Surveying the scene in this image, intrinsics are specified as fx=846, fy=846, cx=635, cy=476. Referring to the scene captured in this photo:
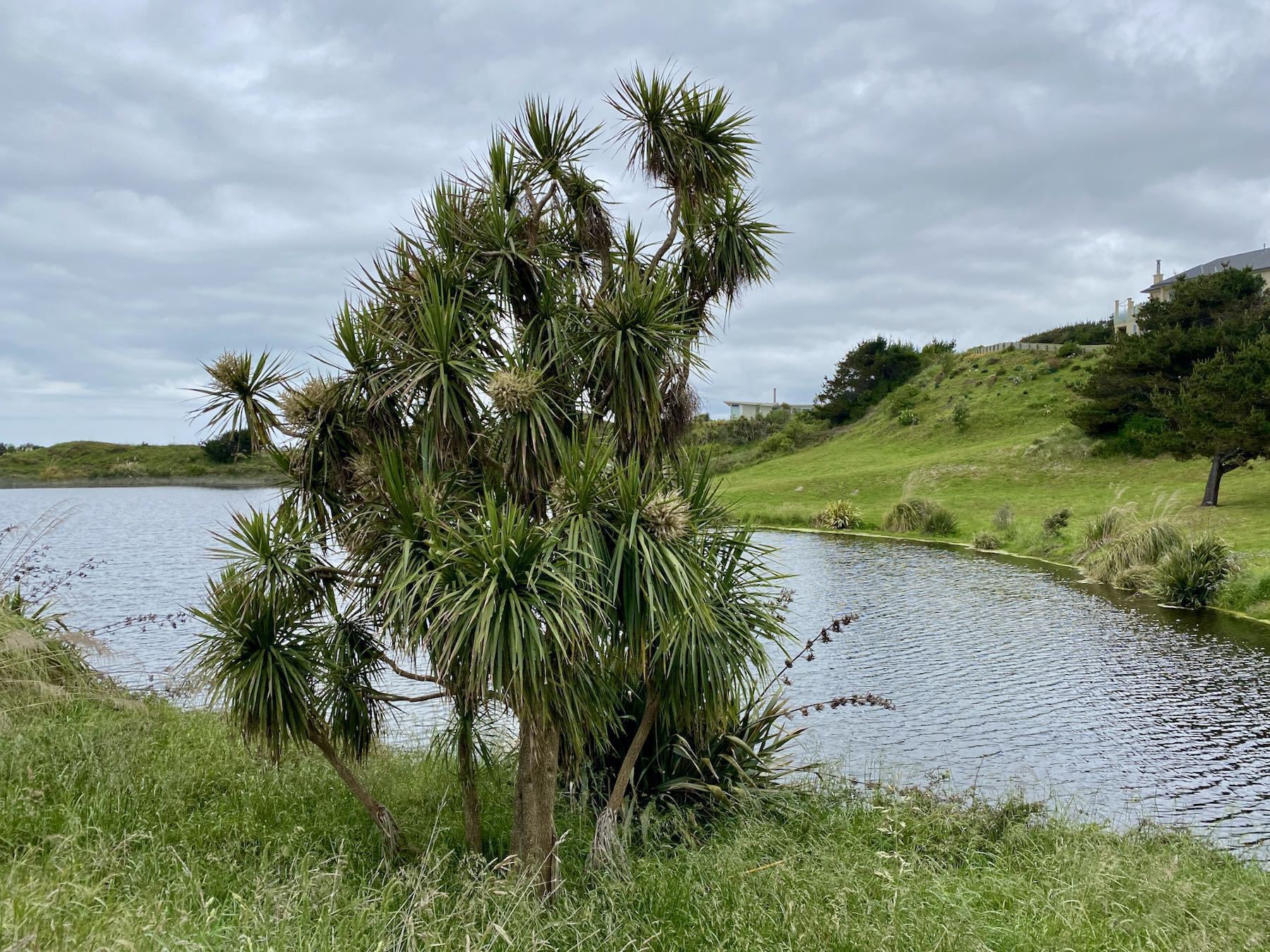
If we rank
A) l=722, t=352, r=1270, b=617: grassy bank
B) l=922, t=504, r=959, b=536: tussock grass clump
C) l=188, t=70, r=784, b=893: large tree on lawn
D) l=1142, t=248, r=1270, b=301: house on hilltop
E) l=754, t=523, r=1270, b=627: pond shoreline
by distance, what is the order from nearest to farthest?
l=188, t=70, r=784, b=893: large tree on lawn < l=754, t=523, r=1270, b=627: pond shoreline < l=722, t=352, r=1270, b=617: grassy bank < l=922, t=504, r=959, b=536: tussock grass clump < l=1142, t=248, r=1270, b=301: house on hilltop

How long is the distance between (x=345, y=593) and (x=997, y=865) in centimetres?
579

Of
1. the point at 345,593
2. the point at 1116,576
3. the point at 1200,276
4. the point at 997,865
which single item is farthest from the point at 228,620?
the point at 1200,276

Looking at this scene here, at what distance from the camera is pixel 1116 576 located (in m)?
23.1

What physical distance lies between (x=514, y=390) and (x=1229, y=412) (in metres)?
33.0

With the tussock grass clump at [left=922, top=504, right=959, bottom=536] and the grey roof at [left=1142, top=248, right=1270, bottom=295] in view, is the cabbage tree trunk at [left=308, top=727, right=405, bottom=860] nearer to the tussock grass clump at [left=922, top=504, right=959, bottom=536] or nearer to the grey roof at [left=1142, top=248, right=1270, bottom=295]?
the tussock grass clump at [left=922, top=504, right=959, bottom=536]

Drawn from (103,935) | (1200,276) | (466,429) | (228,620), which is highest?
(1200,276)

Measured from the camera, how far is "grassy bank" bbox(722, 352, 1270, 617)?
3000 centimetres

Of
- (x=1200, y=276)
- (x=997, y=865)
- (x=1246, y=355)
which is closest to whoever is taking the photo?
(x=997, y=865)

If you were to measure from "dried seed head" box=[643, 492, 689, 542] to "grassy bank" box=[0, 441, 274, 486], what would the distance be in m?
69.9

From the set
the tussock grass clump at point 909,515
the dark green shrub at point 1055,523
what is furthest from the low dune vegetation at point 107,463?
the dark green shrub at point 1055,523

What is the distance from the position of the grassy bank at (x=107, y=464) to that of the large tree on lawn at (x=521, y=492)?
2680 inches

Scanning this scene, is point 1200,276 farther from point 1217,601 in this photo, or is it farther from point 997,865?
point 997,865

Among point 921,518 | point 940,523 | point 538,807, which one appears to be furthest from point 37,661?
point 921,518

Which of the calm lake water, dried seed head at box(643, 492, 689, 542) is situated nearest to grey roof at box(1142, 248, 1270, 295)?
the calm lake water
